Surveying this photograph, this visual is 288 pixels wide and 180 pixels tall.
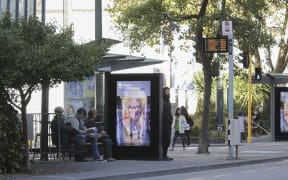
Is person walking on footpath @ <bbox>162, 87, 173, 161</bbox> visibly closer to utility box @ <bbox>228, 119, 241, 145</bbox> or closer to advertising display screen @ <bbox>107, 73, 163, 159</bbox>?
advertising display screen @ <bbox>107, 73, 163, 159</bbox>

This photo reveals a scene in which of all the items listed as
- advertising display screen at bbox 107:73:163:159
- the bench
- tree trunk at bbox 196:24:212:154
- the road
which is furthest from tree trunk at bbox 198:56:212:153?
the bench

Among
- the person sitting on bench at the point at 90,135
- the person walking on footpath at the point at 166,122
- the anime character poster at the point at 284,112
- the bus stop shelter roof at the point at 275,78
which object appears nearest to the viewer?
the person sitting on bench at the point at 90,135

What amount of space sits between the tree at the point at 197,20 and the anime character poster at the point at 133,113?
2.27 meters

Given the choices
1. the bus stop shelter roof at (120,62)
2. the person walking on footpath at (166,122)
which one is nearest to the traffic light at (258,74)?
the bus stop shelter roof at (120,62)

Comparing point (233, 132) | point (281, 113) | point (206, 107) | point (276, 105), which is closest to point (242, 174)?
point (233, 132)

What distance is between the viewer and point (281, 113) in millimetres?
32531

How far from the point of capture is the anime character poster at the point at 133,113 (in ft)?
66.6

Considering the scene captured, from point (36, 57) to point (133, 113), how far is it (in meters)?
5.99

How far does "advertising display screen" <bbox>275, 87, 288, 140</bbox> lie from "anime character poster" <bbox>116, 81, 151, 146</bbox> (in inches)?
536

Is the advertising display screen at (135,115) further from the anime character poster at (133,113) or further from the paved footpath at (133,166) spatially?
the paved footpath at (133,166)

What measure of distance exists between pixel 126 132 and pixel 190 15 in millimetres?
4497

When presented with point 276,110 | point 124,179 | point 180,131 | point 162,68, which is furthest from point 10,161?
point 162,68

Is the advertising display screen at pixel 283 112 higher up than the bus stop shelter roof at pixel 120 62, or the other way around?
the bus stop shelter roof at pixel 120 62

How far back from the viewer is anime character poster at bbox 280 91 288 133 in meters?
32.5
